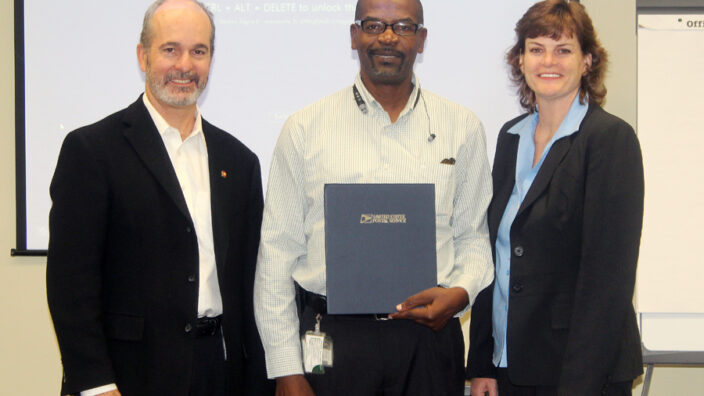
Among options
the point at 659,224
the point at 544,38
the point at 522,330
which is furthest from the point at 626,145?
the point at 659,224

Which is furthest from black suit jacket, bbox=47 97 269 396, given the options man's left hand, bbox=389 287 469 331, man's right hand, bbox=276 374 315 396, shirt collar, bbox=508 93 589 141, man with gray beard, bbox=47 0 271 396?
shirt collar, bbox=508 93 589 141

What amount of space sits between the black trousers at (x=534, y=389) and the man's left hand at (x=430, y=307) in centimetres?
41

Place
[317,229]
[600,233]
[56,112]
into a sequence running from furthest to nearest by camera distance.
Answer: [56,112] → [317,229] → [600,233]

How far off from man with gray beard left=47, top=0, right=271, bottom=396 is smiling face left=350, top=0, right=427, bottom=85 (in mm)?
598

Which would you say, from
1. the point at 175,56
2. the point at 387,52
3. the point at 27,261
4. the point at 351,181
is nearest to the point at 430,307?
the point at 351,181

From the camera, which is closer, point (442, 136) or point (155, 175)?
point (155, 175)

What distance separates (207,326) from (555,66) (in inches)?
61.1

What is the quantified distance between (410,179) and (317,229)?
374 mm

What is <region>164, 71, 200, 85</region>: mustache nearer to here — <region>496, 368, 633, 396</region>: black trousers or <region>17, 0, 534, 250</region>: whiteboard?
<region>17, 0, 534, 250</region>: whiteboard

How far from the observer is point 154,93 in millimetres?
2354

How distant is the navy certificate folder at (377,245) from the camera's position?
2189 mm

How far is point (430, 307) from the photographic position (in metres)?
2.17

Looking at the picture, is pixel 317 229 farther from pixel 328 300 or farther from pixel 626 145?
pixel 626 145

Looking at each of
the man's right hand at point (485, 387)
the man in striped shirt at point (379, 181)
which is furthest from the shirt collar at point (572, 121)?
the man's right hand at point (485, 387)
